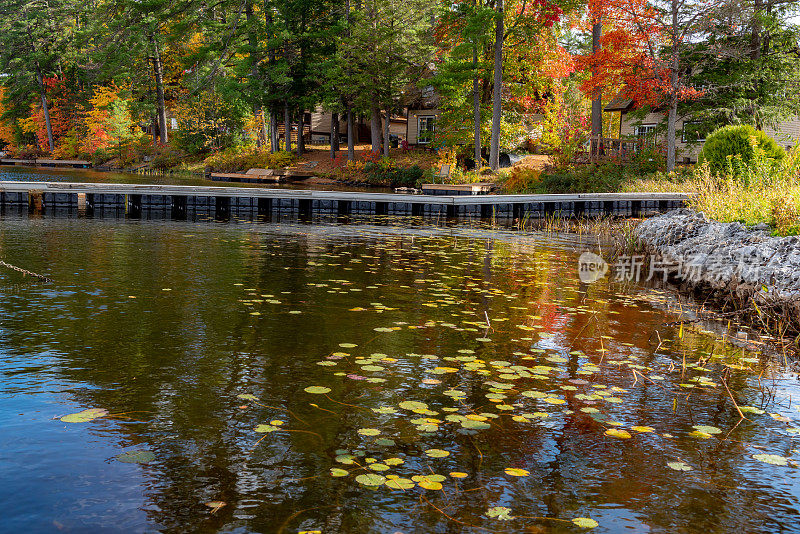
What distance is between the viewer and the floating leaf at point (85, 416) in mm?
5121

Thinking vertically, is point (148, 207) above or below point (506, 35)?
below

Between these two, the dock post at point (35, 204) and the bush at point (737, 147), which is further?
the dock post at point (35, 204)

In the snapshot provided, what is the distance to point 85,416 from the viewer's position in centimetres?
520

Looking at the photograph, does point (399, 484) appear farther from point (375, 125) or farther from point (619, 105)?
point (619, 105)

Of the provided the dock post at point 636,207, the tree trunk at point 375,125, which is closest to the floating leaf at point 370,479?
the dock post at point 636,207

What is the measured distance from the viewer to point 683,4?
29375mm

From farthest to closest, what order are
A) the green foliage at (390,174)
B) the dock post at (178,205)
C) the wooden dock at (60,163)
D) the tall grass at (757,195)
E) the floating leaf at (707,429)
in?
the wooden dock at (60,163) < the green foliage at (390,174) < the dock post at (178,205) < the tall grass at (757,195) < the floating leaf at (707,429)

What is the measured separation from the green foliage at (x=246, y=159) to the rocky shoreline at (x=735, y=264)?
117 ft

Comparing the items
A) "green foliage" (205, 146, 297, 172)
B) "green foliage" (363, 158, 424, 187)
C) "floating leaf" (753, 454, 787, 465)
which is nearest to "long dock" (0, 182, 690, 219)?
"green foliage" (363, 158, 424, 187)

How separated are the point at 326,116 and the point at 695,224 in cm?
4981

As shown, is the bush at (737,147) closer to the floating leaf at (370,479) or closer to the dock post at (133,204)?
the floating leaf at (370,479)

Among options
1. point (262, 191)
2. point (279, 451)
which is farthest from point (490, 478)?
point (262, 191)

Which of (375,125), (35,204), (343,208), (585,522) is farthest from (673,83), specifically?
(585,522)

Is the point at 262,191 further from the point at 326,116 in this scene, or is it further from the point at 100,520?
the point at 326,116
